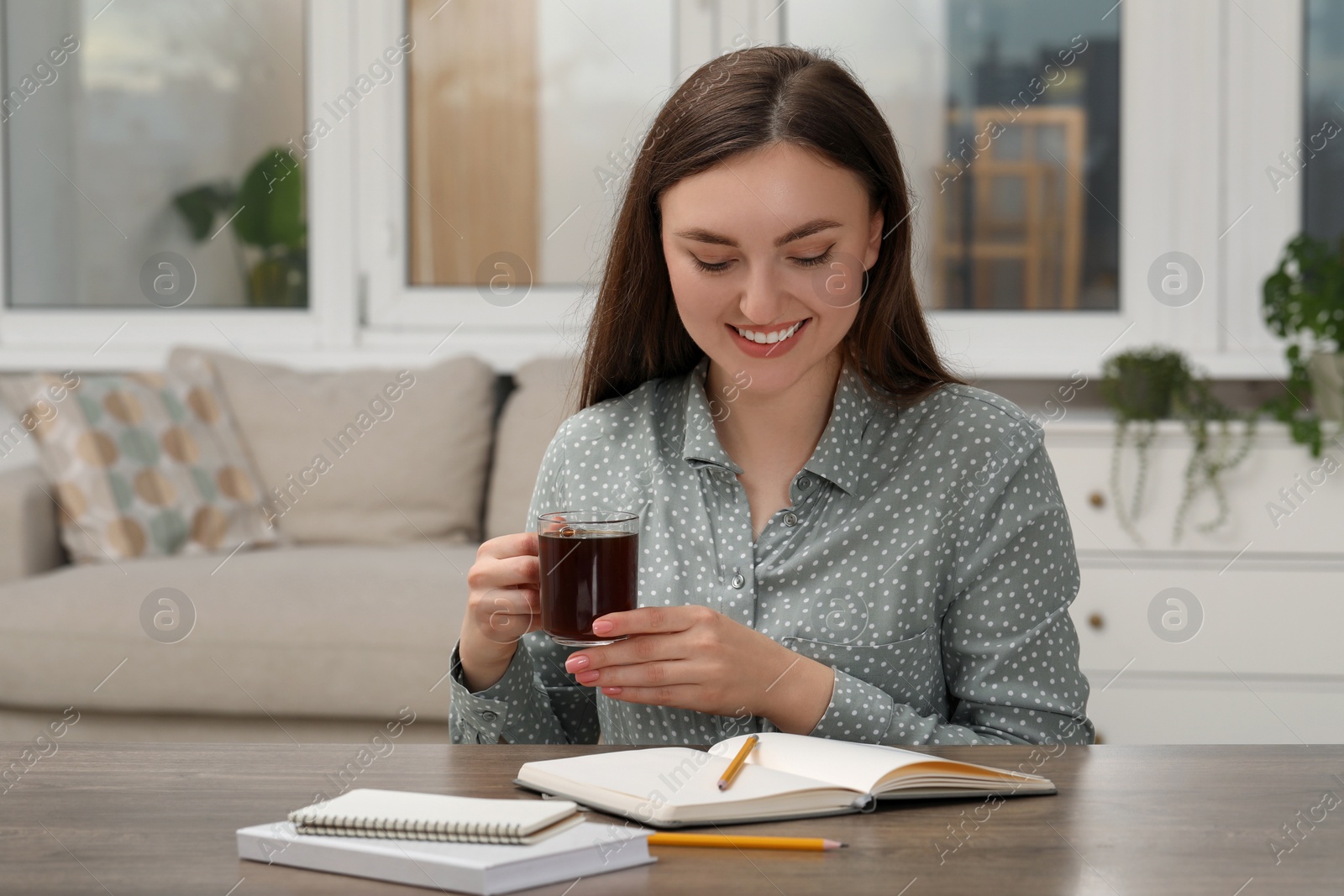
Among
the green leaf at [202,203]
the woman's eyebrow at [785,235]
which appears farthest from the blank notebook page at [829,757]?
the green leaf at [202,203]

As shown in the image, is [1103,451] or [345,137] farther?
[345,137]

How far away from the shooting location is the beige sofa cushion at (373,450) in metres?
3.28

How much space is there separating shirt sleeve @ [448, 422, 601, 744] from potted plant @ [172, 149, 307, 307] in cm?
263

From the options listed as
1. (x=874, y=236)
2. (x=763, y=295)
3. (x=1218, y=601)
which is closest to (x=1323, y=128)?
(x=1218, y=601)

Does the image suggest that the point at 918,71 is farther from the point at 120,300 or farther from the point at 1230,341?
the point at 120,300

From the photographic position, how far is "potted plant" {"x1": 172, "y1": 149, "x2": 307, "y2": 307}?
12.7 ft

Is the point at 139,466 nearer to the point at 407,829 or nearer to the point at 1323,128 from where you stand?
the point at 407,829

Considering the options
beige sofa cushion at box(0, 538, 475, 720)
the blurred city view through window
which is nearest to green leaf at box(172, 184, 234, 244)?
the blurred city view through window

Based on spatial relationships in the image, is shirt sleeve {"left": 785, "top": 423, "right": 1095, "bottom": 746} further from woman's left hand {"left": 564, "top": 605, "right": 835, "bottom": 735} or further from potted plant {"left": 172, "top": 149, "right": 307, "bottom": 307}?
potted plant {"left": 172, "top": 149, "right": 307, "bottom": 307}

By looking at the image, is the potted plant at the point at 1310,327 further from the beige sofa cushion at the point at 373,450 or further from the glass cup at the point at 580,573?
the glass cup at the point at 580,573

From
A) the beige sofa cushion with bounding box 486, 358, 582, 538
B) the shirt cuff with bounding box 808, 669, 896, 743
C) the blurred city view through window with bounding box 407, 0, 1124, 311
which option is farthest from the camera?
the blurred city view through window with bounding box 407, 0, 1124, 311

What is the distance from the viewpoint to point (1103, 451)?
3.07 meters

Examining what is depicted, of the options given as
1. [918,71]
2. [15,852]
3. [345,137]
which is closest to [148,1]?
[345,137]

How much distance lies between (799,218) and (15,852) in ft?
2.91
